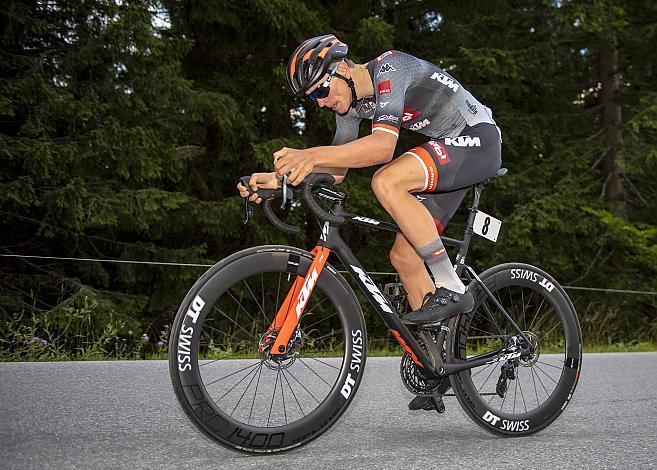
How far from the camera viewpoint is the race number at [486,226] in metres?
4.21

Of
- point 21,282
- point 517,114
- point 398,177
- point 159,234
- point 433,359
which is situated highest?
point 517,114

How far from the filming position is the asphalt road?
11.3ft

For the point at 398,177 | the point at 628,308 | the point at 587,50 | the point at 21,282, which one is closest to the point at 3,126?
the point at 21,282

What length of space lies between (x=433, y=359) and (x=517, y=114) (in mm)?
14297

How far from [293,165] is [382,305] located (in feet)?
2.76

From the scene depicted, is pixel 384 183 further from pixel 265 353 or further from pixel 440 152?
pixel 265 353

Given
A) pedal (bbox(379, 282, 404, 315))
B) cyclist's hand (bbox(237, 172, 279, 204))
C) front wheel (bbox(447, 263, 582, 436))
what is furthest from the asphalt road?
cyclist's hand (bbox(237, 172, 279, 204))

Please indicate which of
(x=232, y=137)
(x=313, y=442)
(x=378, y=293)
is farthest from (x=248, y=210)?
(x=232, y=137)

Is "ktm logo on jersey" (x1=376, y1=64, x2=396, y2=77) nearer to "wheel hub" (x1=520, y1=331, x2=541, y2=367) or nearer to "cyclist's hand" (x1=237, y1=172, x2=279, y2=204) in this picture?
"cyclist's hand" (x1=237, y1=172, x2=279, y2=204)

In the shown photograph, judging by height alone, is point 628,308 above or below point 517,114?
below

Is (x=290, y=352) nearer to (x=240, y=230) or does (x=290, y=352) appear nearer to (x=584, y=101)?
(x=240, y=230)

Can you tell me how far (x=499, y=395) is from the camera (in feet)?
13.9

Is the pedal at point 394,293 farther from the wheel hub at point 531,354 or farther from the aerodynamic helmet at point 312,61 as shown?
the aerodynamic helmet at point 312,61

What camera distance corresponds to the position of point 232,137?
1451 cm
